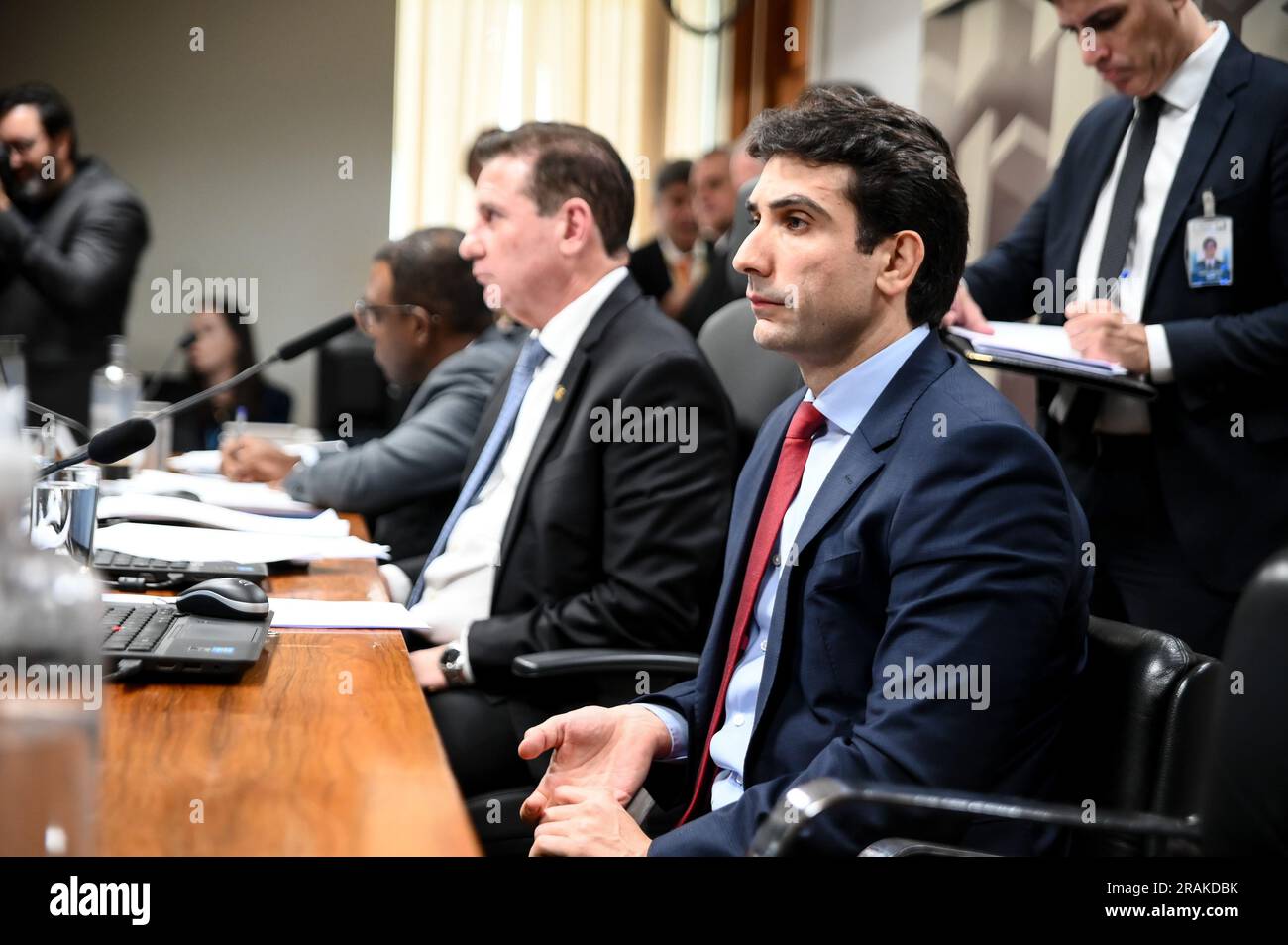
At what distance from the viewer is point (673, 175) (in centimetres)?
527

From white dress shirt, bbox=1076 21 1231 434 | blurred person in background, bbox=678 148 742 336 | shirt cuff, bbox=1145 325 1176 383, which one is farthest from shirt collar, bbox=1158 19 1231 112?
blurred person in background, bbox=678 148 742 336

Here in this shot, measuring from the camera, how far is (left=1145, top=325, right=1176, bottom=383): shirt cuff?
1.83 meters

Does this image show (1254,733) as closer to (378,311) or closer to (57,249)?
(378,311)

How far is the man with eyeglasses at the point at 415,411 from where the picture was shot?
2.46 m

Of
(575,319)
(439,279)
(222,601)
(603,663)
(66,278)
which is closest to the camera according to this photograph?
(222,601)

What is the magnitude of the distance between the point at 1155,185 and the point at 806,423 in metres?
0.88

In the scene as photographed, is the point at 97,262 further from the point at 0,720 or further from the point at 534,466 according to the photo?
the point at 0,720

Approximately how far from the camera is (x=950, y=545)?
1.15 metres

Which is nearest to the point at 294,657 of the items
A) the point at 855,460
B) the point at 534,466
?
the point at 855,460

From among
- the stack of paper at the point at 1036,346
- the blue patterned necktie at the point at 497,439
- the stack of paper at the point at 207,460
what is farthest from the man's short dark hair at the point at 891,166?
the stack of paper at the point at 207,460

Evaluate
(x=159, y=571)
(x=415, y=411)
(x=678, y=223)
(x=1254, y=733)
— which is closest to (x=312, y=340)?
(x=415, y=411)

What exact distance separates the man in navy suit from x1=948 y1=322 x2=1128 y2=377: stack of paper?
11.5 inches

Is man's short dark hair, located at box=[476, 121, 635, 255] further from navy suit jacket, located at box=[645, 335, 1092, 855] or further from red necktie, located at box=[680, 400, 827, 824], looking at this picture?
navy suit jacket, located at box=[645, 335, 1092, 855]
